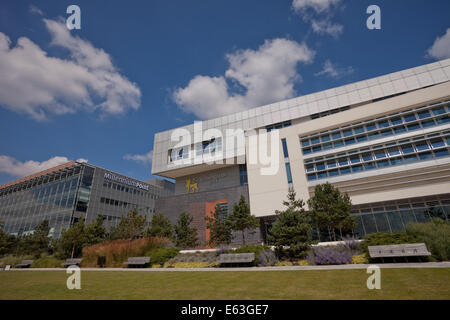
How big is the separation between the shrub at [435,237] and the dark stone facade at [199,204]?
16.1m

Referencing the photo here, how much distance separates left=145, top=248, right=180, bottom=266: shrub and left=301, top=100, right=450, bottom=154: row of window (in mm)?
18312

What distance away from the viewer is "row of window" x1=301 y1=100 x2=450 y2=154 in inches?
885

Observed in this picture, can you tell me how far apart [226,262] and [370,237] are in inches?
343

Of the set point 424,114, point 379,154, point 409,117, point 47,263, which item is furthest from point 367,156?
point 47,263

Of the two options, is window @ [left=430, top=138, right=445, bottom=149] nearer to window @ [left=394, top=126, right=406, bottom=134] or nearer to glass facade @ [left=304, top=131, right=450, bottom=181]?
glass facade @ [left=304, top=131, right=450, bottom=181]

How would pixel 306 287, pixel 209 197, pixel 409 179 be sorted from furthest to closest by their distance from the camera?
pixel 209 197
pixel 409 179
pixel 306 287

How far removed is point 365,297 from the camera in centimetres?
504

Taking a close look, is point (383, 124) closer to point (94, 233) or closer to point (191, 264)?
point (191, 264)

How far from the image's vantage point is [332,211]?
18.4 m

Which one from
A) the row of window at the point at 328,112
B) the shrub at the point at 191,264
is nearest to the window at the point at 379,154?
the row of window at the point at 328,112

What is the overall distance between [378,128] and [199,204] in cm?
2333

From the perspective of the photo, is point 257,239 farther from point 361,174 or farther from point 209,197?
point 361,174

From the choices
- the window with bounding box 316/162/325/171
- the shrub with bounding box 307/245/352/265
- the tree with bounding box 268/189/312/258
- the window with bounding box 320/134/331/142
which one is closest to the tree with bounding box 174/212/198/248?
the tree with bounding box 268/189/312/258

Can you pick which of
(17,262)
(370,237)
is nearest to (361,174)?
Answer: (370,237)
